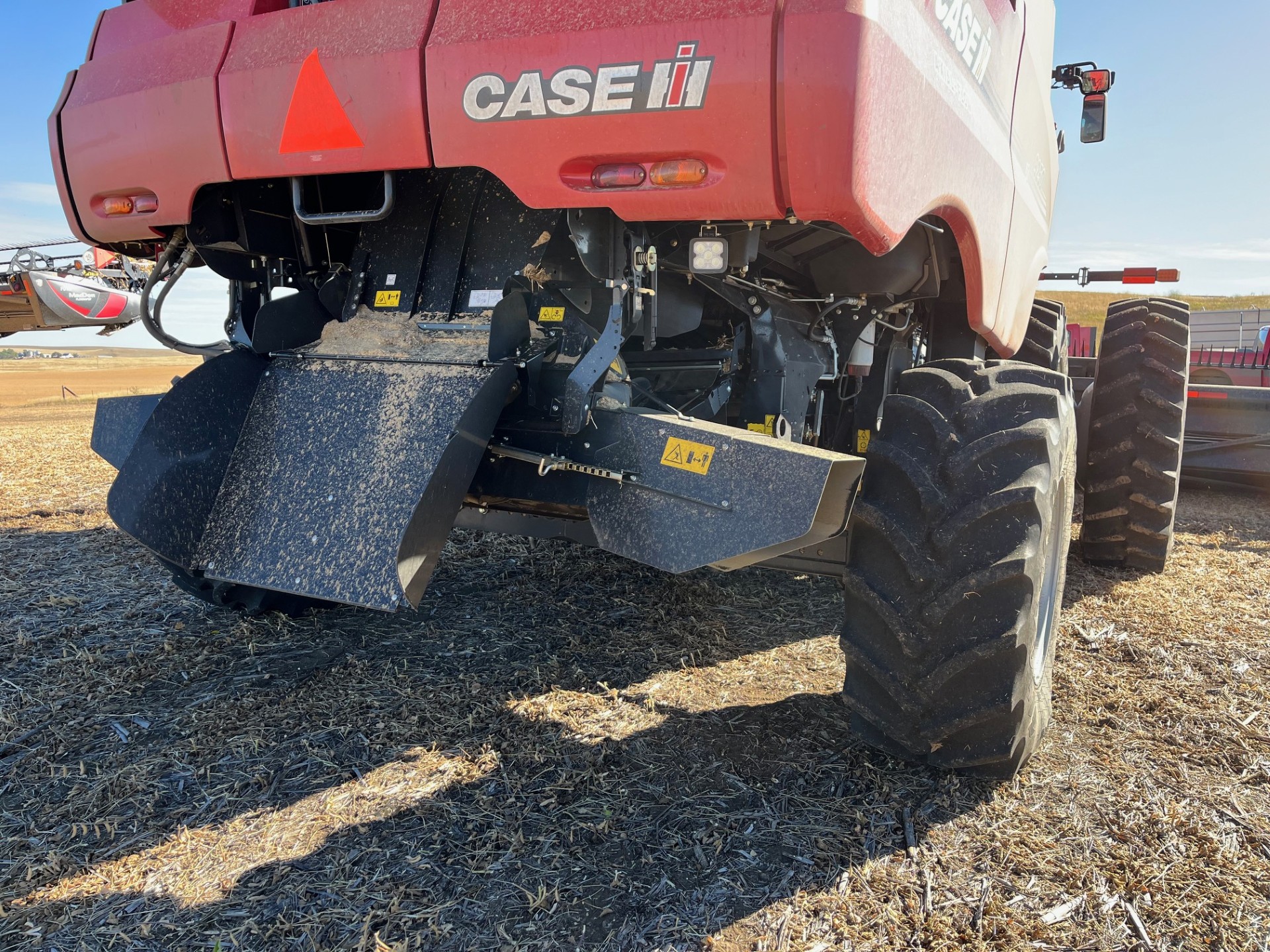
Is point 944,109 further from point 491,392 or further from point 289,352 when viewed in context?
point 289,352

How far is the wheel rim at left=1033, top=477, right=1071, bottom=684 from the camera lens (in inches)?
99.5

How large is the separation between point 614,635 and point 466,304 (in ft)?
4.64

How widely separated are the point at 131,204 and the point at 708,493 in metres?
2.22

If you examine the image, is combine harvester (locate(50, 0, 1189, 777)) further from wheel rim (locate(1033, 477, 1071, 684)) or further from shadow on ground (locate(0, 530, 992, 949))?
shadow on ground (locate(0, 530, 992, 949))

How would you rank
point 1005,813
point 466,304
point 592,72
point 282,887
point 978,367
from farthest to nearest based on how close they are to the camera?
point 466,304
point 978,367
point 1005,813
point 592,72
point 282,887

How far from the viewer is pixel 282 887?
1.86 m

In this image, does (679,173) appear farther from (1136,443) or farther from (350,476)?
(1136,443)

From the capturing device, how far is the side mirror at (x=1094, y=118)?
4.28 meters

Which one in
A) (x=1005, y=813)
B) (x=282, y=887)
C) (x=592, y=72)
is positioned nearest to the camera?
(x=282, y=887)

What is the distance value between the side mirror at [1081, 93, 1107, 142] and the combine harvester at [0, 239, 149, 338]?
1247cm

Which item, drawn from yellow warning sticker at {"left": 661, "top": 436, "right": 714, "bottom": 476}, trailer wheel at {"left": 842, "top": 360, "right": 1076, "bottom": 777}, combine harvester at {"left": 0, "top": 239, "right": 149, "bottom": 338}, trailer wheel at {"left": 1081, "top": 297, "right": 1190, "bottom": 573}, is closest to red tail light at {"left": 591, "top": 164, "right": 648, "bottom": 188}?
yellow warning sticker at {"left": 661, "top": 436, "right": 714, "bottom": 476}

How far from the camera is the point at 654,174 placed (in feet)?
6.80

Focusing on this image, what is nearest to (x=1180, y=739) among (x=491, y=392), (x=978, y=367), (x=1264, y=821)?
(x=1264, y=821)

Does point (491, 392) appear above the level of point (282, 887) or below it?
above
